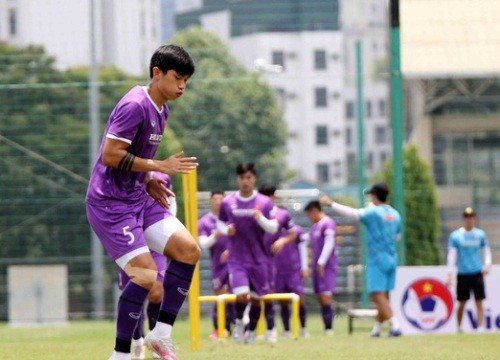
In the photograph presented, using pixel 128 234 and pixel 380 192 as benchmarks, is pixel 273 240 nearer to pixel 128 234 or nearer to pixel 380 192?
pixel 380 192

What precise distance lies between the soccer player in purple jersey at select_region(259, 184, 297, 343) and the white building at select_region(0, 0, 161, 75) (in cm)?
904

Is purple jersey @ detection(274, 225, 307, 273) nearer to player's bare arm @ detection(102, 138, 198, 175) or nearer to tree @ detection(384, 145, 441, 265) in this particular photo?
tree @ detection(384, 145, 441, 265)

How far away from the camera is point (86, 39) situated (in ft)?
88.8

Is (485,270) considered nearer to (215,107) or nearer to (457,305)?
(457,305)

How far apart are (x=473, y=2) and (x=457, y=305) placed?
22640 mm

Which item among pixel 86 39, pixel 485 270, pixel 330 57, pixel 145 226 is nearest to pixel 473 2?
pixel 330 57

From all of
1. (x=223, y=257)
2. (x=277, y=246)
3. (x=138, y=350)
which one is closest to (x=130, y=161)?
(x=138, y=350)

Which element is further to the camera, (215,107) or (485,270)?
(215,107)

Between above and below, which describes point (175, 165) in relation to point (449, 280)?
above

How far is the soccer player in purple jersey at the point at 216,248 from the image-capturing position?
17736mm

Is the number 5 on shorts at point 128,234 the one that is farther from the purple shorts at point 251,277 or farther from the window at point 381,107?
the window at point 381,107

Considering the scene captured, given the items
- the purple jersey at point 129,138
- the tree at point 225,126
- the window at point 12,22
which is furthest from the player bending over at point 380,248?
the window at point 12,22

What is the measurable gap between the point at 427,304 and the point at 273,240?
233 cm

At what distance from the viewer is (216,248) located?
18625 millimetres
